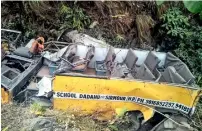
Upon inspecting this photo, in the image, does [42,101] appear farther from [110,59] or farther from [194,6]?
[194,6]

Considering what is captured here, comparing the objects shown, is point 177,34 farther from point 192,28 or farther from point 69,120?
point 69,120

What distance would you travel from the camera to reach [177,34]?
8180mm

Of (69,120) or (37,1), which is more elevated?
(37,1)

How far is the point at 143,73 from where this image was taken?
20.6 ft

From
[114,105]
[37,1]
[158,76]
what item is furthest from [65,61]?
[37,1]

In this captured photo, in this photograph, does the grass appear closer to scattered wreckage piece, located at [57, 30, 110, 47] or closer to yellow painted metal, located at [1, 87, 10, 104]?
yellow painted metal, located at [1, 87, 10, 104]

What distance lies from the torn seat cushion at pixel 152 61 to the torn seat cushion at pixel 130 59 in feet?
0.99

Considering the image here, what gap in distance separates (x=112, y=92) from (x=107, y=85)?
16 centimetres

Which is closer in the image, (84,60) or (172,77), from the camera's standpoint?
(172,77)

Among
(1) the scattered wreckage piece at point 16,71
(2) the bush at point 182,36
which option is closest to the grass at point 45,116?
(1) the scattered wreckage piece at point 16,71

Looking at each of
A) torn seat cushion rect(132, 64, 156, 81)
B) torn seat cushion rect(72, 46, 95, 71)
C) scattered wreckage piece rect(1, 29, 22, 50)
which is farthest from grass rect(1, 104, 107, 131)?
scattered wreckage piece rect(1, 29, 22, 50)

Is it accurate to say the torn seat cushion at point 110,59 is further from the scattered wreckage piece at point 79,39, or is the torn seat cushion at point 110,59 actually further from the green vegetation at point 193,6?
the green vegetation at point 193,6

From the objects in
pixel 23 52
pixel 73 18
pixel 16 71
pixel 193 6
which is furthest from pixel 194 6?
pixel 73 18

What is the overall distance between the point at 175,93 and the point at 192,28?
3.20 meters
